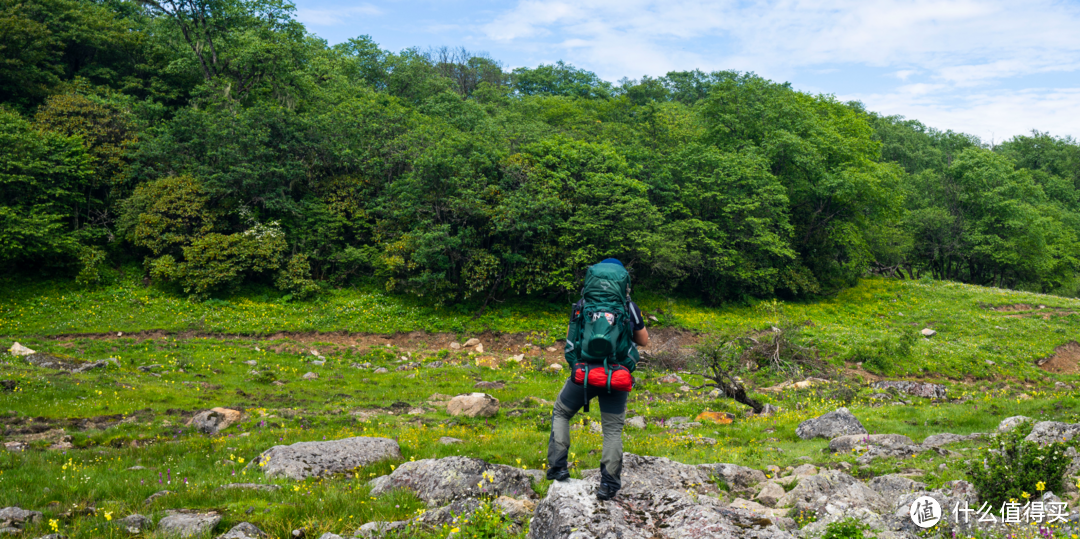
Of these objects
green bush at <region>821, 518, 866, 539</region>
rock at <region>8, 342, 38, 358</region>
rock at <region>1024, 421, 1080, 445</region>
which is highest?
green bush at <region>821, 518, 866, 539</region>

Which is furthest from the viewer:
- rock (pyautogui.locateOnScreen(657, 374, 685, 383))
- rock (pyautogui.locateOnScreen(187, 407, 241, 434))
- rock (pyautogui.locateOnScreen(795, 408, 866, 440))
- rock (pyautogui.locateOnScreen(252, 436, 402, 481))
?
rock (pyautogui.locateOnScreen(657, 374, 685, 383))

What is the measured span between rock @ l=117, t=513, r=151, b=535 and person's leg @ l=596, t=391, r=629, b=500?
5.00m

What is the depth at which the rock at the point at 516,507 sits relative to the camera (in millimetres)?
6375

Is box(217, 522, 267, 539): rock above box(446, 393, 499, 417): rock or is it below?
above

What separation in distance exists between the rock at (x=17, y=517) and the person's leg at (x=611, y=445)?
6.47 m

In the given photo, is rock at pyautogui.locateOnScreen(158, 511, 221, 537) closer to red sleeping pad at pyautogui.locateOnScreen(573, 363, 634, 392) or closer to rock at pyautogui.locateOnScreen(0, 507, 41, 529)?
rock at pyautogui.locateOnScreen(0, 507, 41, 529)

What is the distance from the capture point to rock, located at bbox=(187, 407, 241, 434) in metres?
13.2

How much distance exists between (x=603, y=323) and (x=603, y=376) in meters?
0.60

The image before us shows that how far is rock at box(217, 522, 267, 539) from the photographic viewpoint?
590 centimetres

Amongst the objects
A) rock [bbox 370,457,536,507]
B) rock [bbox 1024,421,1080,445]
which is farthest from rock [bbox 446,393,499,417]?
rock [bbox 1024,421,1080,445]

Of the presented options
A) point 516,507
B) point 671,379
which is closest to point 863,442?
point 516,507

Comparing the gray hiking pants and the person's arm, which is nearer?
the gray hiking pants

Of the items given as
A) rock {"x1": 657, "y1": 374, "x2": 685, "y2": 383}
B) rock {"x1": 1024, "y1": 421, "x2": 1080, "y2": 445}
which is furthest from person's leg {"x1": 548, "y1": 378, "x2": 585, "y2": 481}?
rock {"x1": 657, "y1": 374, "x2": 685, "y2": 383}

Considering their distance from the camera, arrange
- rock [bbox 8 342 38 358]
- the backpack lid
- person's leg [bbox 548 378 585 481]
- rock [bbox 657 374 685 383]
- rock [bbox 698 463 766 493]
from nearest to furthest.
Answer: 1. the backpack lid
2. person's leg [bbox 548 378 585 481]
3. rock [bbox 698 463 766 493]
4. rock [bbox 8 342 38 358]
5. rock [bbox 657 374 685 383]
